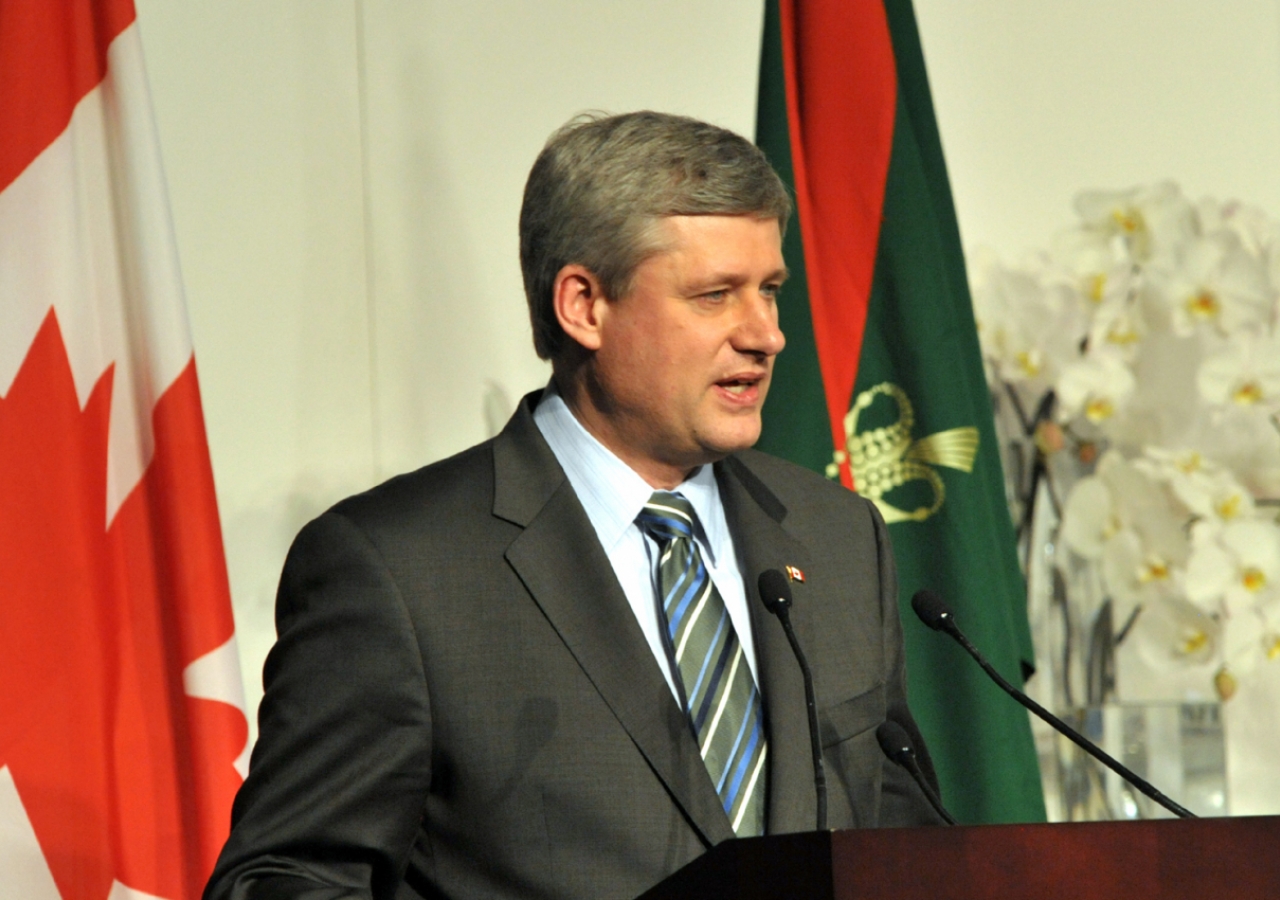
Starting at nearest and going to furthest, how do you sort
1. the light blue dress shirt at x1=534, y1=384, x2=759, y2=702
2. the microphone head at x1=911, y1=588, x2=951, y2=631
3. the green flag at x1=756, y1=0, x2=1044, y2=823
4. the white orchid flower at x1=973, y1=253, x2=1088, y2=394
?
1. the microphone head at x1=911, y1=588, x2=951, y2=631
2. the light blue dress shirt at x1=534, y1=384, x2=759, y2=702
3. the green flag at x1=756, y1=0, x2=1044, y2=823
4. the white orchid flower at x1=973, y1=253, x2=1088, y2=394

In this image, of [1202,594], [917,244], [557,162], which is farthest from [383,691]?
[1202,594]

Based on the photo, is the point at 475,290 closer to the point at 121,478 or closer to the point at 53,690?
the point at 121,478

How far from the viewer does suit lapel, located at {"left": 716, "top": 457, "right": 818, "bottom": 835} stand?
1.84 meters

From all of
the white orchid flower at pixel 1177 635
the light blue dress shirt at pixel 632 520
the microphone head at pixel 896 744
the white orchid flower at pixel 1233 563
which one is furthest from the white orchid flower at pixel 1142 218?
the microphone head at pixel 896 744

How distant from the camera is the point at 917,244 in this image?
9.84 ft

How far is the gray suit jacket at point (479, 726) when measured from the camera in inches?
69.1

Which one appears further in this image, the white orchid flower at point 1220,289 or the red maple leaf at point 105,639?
the white orchid flower at point 1220,289

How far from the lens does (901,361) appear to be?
2.98 meters

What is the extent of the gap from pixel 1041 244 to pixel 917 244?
0.72m

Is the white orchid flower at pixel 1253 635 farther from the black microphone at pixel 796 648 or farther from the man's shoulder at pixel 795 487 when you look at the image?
the black microphone at pixel 796 648

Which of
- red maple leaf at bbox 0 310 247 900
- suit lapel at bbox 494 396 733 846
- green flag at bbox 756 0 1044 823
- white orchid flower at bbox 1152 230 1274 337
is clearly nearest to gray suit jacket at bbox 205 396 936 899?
suit lapel at bbox 494 396 733 846

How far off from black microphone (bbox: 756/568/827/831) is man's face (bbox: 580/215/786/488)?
308mm

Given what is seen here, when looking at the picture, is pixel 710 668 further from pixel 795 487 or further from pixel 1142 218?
pixel 1142 218

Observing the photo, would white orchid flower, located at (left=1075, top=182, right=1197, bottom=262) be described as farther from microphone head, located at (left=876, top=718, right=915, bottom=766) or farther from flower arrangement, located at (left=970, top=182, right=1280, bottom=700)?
microphone head, located at (left=876, top=718, right=915, bottom=766)
